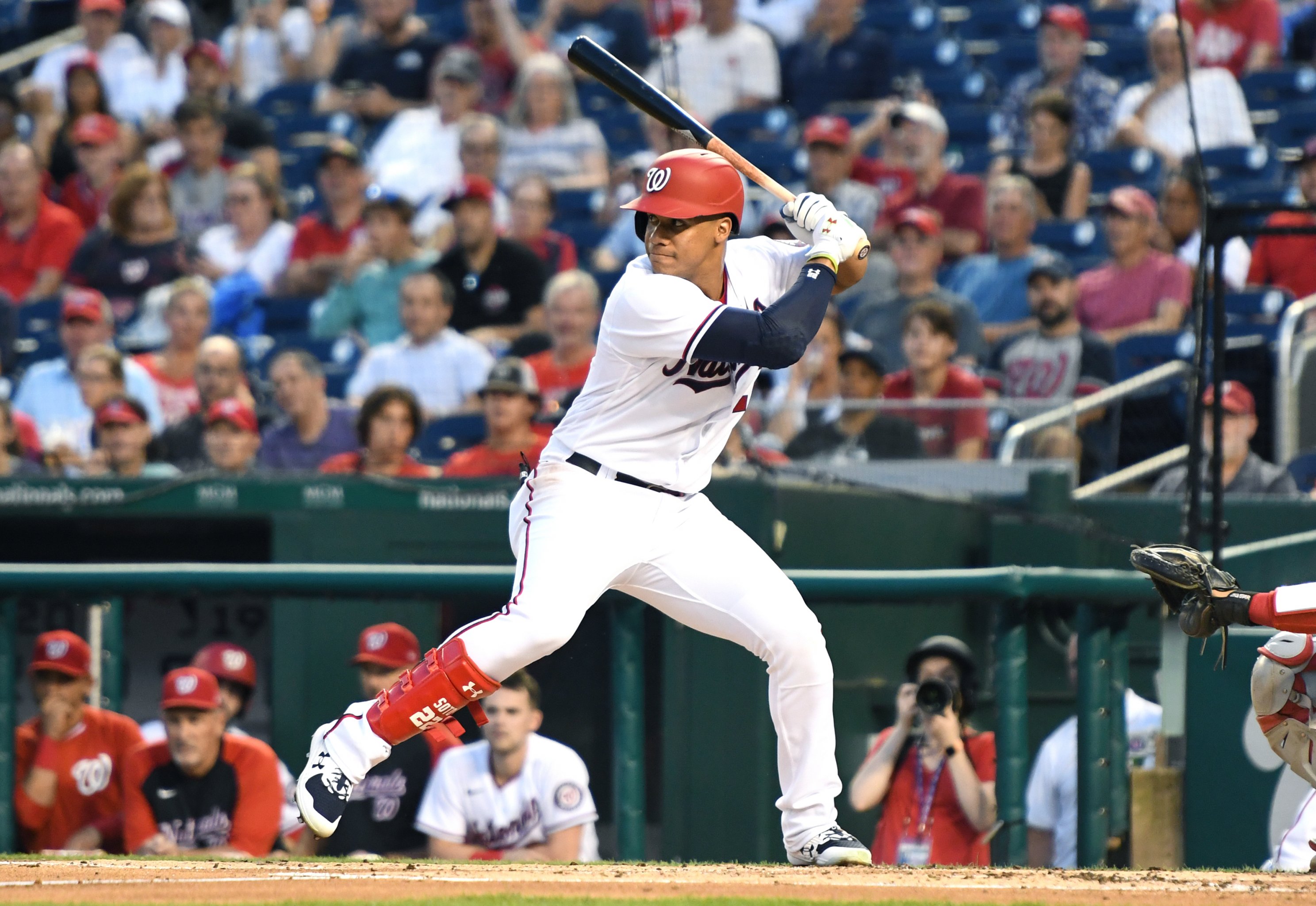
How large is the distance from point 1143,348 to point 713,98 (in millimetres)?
3213

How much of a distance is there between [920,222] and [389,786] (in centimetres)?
344

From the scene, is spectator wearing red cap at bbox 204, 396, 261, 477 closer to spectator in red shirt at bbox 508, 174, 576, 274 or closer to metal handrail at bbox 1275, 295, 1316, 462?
spectator in red shirt at bbox 508, 174, 576, 274

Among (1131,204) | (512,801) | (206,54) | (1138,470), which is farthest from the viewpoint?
(206,54)

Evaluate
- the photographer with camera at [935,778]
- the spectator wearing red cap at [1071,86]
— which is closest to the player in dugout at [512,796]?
the photographer with camera at [935,778]

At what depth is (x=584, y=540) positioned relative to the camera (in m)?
4.12

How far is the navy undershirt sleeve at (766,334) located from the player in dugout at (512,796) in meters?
1.83

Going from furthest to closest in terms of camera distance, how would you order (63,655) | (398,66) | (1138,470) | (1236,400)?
(398,66), (1138,470), (1236,400), (63,655)

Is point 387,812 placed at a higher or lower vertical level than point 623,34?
lower

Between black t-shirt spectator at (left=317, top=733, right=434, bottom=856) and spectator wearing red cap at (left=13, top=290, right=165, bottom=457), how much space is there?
2611mm

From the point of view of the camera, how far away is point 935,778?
5277mm

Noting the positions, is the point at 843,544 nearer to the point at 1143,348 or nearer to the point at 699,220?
the point at 1143,348

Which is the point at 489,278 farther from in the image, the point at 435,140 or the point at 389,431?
the point at 435,140

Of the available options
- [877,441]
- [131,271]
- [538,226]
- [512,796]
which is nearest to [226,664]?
[512,796]

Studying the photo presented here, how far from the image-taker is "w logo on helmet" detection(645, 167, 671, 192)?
412 centimetres
